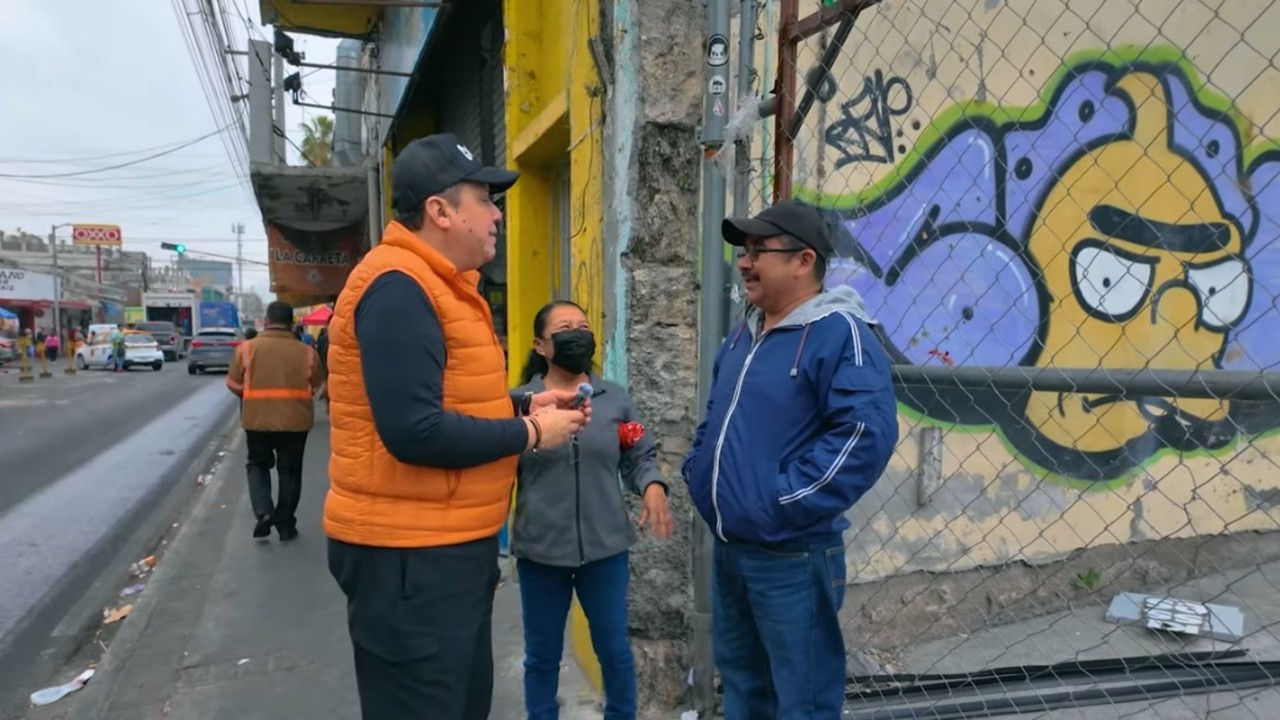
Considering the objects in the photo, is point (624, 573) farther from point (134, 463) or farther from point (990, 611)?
point (134, 463)

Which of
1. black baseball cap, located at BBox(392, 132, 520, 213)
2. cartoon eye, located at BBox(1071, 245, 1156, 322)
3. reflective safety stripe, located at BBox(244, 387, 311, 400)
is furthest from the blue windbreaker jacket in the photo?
reflective safety stripe, located at BBox(244, 387, 311, 400)

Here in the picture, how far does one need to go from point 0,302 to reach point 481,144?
181ft

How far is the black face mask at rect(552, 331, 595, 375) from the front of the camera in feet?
8.91

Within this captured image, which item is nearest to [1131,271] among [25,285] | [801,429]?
[801,429]

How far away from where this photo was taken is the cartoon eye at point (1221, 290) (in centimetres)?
403

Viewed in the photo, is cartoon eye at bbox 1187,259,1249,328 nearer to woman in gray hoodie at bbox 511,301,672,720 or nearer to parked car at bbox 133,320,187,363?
woman in gray hoodie at bbox 511,301,672,720

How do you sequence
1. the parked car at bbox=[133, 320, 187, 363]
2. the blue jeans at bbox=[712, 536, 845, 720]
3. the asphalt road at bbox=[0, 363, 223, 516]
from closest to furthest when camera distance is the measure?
the blue jeans at bbox=[712, 536, 845, 720], the asphalt road at bbox=[0, 363, 223, 516], the parked car at bbox=[133, 320, 187, 363]

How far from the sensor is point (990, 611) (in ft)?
13.2

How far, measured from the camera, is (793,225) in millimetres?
2125

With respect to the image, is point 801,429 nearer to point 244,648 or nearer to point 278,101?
point 244,648

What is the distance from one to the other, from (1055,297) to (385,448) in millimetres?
3466

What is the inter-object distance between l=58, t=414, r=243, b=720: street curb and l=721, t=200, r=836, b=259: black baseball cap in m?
3.63

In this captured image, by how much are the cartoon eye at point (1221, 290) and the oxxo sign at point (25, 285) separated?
59.7 m

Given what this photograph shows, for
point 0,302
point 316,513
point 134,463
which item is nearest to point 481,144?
point 316,513
